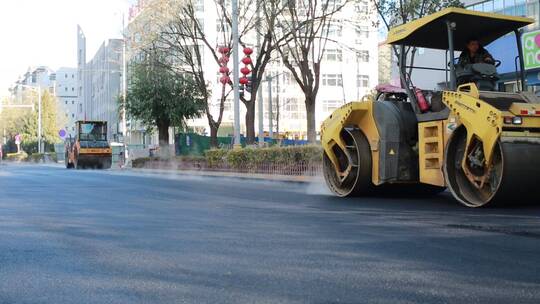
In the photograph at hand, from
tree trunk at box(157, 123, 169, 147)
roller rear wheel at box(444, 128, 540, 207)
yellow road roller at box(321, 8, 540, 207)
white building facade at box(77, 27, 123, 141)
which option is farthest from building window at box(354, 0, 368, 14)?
white building facade at box(77, 27, 123, 141)

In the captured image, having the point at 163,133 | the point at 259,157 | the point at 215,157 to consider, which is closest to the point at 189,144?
the point at 163,133

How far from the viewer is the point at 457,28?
9008 mm

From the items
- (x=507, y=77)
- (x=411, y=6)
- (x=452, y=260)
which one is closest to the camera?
(x=452, y=260)

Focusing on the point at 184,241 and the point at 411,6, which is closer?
the point at 184,241

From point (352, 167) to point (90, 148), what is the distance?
28486mm

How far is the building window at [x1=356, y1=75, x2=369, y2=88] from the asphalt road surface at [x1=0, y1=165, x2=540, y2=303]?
6798cm

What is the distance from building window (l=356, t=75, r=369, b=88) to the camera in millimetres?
75812

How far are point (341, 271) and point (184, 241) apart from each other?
6.76 ft

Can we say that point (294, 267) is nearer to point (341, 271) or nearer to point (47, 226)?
point (341, 271)

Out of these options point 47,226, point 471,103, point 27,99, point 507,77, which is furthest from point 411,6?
point 27,99

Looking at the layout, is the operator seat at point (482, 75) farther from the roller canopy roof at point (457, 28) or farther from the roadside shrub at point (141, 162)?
the roadside shrub at point (141, 162)

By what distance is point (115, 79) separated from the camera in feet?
268

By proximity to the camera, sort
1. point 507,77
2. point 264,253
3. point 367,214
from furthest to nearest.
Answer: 1. point 507,77
2. point 367,214
3. point 264,253

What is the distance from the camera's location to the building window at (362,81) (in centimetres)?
7581
